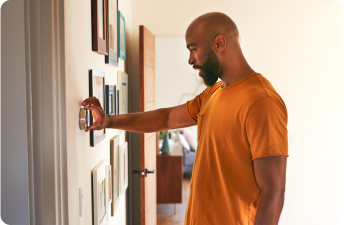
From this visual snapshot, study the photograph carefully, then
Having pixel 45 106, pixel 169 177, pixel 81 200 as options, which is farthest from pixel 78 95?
Answer: pixel 169 177

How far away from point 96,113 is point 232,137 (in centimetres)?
56

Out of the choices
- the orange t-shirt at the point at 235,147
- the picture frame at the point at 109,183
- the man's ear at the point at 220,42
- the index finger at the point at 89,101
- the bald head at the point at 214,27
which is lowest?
the picture frame at the point at 109,183

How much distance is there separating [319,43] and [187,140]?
9.36ft

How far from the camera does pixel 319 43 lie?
2.97m

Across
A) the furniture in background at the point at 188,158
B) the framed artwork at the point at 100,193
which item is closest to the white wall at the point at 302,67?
the framed artwork at the point at 100,193

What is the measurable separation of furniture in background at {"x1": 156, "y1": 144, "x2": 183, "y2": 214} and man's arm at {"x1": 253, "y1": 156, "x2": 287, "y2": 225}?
2.59 meters

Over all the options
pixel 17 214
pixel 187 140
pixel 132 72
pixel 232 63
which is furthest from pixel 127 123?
pixel 187 140

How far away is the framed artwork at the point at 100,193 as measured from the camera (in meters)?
1.32

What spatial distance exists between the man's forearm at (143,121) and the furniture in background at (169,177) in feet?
6.82

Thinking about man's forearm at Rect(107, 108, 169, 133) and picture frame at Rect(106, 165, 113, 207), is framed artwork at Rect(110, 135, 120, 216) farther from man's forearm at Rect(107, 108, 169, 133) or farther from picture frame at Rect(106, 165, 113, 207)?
man's forearm at Rect(107, 108, 169, 133)

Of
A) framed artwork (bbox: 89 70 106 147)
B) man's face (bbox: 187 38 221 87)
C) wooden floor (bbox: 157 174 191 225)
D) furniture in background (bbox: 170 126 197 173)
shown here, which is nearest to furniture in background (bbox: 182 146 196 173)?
furniture in background (bbox: 170 126 197 173)

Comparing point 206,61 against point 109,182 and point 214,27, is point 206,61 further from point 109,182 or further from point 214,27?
point 109,182

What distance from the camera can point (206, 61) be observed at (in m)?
1.33

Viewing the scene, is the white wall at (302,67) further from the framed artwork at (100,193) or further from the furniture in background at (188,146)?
the furniture in background at (188,146)
